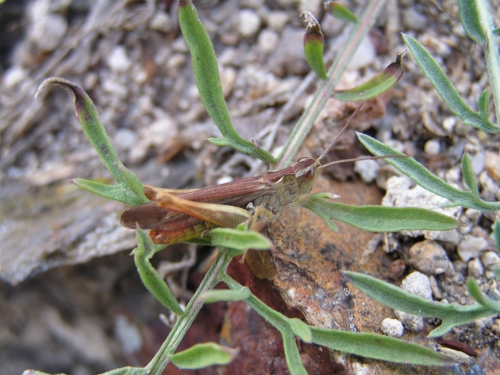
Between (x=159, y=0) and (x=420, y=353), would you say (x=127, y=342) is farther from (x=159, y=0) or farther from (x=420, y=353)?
(x=159, y=0)

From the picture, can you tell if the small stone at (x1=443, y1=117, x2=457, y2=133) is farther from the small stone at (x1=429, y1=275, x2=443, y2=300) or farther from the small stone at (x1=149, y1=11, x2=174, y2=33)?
the small stone at (x1=149, y1=11, x2=174, y2=33)

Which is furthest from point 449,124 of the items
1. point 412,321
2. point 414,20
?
point 412,321

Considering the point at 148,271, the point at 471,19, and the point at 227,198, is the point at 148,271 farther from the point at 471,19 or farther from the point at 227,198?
the point at 471,19

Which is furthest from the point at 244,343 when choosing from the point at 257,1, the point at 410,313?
the point at 257,1

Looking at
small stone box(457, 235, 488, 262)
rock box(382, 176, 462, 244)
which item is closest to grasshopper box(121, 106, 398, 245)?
rock box(382, 176, 462, 244)

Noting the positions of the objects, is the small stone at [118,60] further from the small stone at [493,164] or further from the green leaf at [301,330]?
the small stone at [493,164]
